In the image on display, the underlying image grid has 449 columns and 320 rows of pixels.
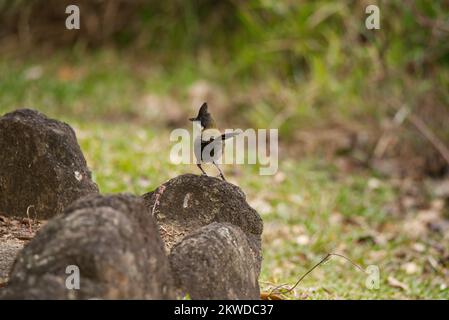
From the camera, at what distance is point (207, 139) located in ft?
9.31

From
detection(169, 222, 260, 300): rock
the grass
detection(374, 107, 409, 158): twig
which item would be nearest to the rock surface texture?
detection(169, 222, 260, 300): rock

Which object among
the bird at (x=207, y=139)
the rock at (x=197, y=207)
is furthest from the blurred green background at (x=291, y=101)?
the bird at (x=207, y=139)

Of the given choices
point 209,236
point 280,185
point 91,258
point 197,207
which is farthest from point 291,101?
point 91,258

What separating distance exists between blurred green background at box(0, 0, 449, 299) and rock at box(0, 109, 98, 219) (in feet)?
4.46

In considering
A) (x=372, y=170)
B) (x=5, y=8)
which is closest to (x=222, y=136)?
(x=372, y=170)

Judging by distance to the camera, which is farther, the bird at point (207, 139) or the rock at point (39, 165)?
the rock at point (39, 165)

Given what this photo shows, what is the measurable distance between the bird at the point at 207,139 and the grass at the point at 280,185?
31.3 inches

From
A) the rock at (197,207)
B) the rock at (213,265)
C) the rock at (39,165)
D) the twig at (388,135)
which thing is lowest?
the rock at (213,265)

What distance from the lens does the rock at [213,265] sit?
7.77ft

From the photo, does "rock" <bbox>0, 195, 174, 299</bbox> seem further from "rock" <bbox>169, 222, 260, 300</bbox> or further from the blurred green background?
the blurred green background

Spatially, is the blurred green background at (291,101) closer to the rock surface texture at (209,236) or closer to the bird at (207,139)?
the rock surface texture at (209,236)

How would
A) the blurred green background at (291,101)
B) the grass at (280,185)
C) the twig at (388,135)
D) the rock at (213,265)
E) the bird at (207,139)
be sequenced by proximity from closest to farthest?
1. the rock at (213,265)
2. the bird at (207,139)
3. the grass at (280,185)
4. the blurred green background at (291,101)
5. the twig at (388,135)

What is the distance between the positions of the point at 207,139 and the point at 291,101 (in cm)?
498

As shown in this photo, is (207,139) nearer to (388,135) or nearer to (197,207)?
(197,207)
